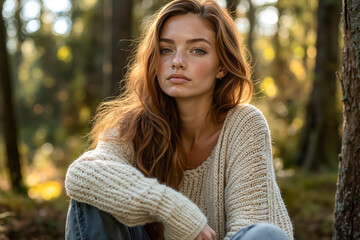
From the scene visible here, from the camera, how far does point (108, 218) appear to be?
2189 millimetres

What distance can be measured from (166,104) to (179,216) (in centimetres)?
97

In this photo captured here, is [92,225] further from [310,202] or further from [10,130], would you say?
[10,130]

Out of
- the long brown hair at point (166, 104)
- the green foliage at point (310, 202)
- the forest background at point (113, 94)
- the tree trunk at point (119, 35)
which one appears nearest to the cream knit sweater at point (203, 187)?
the long brown hair at point (166, 104)

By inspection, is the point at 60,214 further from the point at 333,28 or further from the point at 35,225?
the point at 333,28

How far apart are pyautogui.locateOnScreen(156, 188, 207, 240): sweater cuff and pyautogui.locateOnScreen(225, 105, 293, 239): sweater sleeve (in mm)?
227

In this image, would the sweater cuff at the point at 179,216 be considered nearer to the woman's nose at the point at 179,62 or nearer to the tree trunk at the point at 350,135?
the woman's nose at the point at 179,62

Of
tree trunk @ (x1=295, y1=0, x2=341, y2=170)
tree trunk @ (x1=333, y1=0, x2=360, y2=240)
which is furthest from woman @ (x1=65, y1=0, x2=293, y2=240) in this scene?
tree trunk @ (x1=295, y1=0, x2=341, y2=170)

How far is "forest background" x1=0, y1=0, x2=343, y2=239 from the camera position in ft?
17.5

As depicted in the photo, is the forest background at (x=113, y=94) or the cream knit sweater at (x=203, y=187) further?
the forest background at (x=113, y=94)

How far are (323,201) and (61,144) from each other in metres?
9.76

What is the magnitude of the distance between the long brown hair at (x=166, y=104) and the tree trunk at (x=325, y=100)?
5.42 m

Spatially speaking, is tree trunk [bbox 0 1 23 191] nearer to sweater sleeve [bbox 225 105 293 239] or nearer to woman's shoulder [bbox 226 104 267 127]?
woman's shoulder [bbox 226 104 267 127]

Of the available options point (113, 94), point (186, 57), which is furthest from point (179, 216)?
point (113, 94)

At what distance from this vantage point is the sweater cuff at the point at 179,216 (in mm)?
2115
